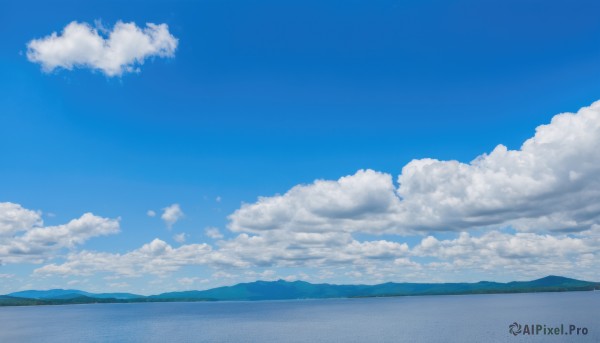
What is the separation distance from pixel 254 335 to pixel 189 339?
77.7 feet

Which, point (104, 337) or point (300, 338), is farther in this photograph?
point (104, 337)

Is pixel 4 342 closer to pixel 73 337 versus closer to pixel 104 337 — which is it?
pixel 73 337

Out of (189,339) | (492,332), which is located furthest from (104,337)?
(492,332)

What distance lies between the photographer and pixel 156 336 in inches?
6624

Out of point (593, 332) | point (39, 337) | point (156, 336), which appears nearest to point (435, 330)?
point (593, 332)

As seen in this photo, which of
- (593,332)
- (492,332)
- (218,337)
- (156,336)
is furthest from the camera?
(156,336)

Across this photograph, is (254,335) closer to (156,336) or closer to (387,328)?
(156,336)

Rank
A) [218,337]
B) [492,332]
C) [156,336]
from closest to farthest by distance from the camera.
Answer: [492,332], [218,337], [156,336]

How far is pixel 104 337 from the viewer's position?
172625 mm

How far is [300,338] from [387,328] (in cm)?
4113

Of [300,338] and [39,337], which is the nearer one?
[300,338]

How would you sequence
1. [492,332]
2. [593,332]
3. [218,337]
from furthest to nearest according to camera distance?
[218,337], [492,332], [593,332]

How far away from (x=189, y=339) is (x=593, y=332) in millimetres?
128658

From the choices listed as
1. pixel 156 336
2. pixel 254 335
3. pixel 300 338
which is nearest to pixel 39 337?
pixel 156 336
